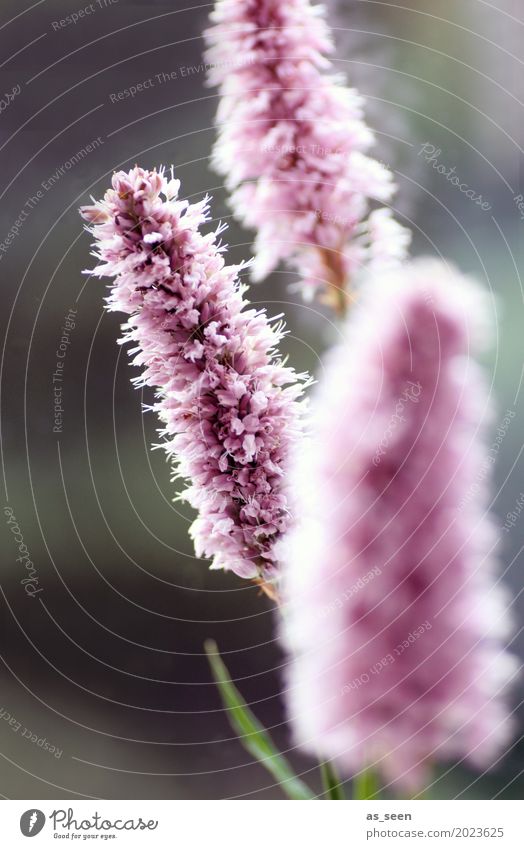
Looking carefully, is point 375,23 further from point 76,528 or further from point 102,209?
point 76,528

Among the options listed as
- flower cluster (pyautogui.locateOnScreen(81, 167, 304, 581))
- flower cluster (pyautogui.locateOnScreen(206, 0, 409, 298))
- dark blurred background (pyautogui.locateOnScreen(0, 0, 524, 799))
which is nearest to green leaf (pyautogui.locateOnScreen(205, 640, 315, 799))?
dark blurred background (pyautogui.locateOnScreen(0, 0, 524, 799))

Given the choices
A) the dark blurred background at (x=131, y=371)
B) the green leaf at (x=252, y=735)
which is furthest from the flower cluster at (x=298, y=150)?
the green leaf at (x=252, y=735)

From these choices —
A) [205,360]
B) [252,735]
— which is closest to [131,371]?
[205,360]

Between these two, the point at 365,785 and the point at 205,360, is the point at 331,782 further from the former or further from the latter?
the point at 205,360

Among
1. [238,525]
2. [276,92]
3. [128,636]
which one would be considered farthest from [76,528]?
[276,92]
